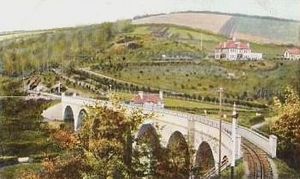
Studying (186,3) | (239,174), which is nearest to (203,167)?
(239,174)

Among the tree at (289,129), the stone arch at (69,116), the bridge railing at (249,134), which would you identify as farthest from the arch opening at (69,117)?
the tree at (289,129)

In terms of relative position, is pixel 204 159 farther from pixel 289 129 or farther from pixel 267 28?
pixel 267 28

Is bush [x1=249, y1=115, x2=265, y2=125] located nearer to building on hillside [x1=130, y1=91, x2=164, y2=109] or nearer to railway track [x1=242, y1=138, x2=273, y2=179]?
railway track [x1=242, y1=138, x2=273, y2=179]

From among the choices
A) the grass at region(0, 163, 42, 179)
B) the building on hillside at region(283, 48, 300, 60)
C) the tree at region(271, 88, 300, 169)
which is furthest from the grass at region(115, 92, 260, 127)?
the grass at region(0, 163, 42, 179)

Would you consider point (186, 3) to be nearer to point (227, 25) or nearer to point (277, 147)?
point (227, 25)

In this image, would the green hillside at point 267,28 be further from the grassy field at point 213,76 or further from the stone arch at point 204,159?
the stone arch at point 204,159
